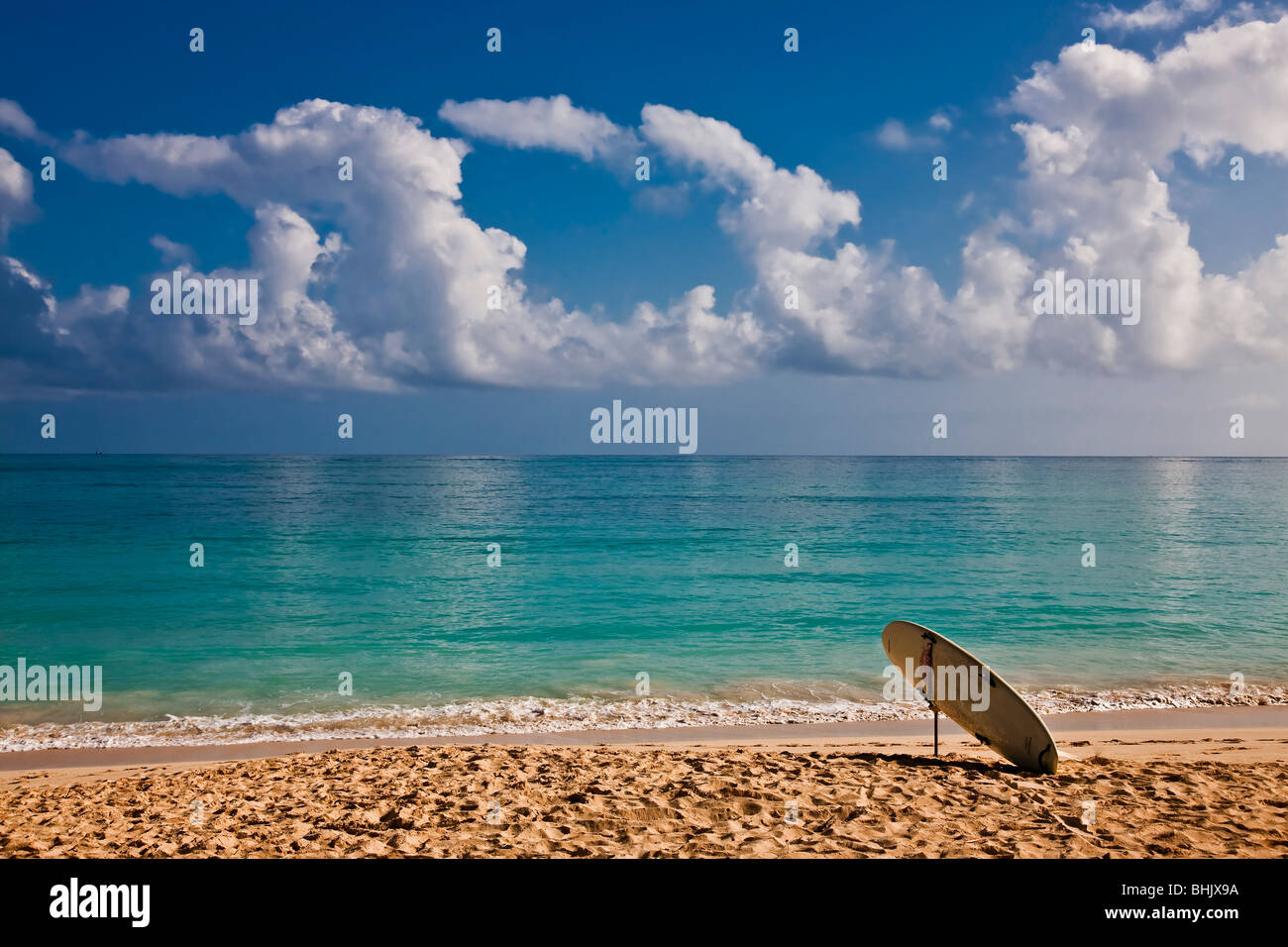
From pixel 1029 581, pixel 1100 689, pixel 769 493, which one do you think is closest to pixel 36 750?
pixel 1100 689

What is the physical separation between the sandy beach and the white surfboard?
0.25 metres

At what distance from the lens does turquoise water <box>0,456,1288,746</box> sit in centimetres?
1220

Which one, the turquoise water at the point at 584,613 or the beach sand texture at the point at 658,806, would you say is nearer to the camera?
the beach sand texture at the point at 658,806

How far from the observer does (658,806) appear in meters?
6.48

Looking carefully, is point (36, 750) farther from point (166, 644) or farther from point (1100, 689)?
point (1100, 689)

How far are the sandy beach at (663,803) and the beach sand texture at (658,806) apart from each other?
0.02 meters

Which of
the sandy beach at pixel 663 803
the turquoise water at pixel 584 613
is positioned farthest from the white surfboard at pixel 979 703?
the turquoise water at pixel 584 613

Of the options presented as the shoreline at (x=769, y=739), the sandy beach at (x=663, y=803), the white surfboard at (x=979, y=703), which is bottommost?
the shoreline at (x=769, y=739)

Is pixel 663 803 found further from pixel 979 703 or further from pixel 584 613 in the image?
pixel 584 613

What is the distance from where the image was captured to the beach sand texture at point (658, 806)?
572 cm

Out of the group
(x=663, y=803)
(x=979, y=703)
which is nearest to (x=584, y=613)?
(x=979, y=703)

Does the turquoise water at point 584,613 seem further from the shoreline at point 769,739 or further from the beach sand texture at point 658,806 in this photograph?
→ the beach sand texture at point 658,806

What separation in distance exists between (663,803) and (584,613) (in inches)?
499
